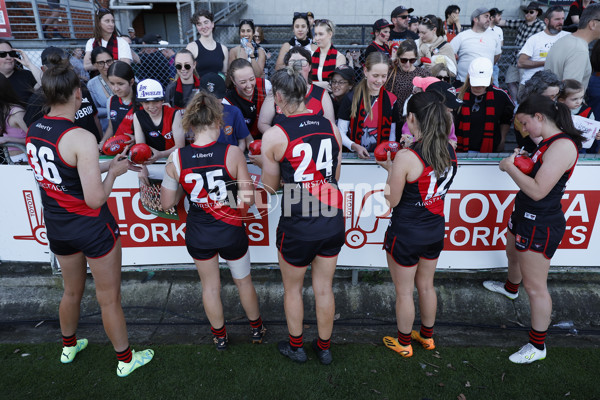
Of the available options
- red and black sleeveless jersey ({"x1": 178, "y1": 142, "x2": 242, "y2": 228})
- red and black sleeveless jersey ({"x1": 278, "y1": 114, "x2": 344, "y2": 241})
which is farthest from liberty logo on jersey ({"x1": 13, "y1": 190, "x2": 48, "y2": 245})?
red and black sleeveless jersey ({"x1": 278, "y1": 114, "x2": 344, "y2": 241})

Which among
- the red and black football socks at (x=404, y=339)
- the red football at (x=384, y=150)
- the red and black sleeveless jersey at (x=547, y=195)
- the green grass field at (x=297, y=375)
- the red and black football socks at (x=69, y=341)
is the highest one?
Answer: the red football at (x=384, y=150)

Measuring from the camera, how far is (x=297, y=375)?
3533mm

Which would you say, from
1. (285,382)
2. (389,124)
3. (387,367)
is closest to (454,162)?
(389,124)

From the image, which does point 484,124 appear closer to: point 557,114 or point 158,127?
point 557,114

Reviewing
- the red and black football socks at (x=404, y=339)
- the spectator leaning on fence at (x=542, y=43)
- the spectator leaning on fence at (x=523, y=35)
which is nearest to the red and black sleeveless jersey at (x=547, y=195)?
the red and black football socks at (x=404, y=339)

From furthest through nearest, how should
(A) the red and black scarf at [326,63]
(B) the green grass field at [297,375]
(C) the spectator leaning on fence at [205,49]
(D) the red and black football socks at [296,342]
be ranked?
(C) the spectator leaning on fence at [205,49] → (A) the red and black scarf at [326,63] → (D) the red and black football socks at [296,342] → (B) the green grass field at [297,375]

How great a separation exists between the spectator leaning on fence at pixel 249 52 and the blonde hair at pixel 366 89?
218 cm

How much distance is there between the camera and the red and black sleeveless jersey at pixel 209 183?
311cm

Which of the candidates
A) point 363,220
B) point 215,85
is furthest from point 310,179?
point 215,85

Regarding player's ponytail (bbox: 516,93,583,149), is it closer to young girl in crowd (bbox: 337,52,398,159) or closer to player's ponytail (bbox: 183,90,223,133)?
young girl in crowd (bbox: 337,52,398,159)

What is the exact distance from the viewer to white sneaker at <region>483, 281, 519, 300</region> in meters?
4.41

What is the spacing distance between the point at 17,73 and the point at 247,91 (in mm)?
2929

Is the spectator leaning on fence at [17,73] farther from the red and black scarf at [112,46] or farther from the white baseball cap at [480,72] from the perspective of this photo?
the white baseball cap at [480,72]

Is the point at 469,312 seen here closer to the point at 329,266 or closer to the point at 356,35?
the point at 329,266
